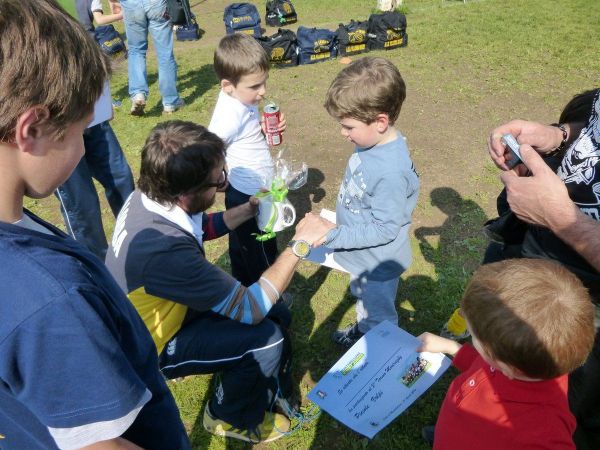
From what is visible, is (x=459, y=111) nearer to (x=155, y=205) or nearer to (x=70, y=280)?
(x=155, y=205)

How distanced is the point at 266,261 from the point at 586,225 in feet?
6.97

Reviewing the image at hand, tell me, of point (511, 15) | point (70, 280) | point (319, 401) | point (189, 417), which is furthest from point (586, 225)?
A: point (511, 15)

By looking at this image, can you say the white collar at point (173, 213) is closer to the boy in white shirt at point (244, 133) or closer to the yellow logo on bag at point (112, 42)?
the boy in white shirt at point (244, 133)

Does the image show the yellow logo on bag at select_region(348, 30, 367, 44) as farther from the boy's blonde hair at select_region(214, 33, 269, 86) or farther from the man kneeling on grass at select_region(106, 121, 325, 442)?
the man kneeling on grass at select_region(106, 121, 325, 442)

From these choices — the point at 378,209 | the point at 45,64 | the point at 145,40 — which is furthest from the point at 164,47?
the point at 45,64

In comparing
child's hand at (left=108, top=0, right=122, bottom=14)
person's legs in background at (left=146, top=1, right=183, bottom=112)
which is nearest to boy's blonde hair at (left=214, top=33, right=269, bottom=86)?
person's legs in background at (left=146, top=1, right=183, bottom=112)

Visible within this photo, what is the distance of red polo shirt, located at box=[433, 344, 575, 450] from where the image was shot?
140cm

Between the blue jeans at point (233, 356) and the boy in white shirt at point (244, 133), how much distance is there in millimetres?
823

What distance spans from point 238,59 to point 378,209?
4.91 ft

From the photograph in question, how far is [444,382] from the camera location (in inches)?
110

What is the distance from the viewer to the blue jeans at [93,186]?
10.5 feet

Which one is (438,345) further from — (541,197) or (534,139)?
(534,139)

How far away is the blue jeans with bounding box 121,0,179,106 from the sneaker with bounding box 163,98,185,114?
0.04m

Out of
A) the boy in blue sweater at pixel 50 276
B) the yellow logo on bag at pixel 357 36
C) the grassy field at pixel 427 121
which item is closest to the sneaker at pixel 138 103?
the grassy field at pixel 427 121
